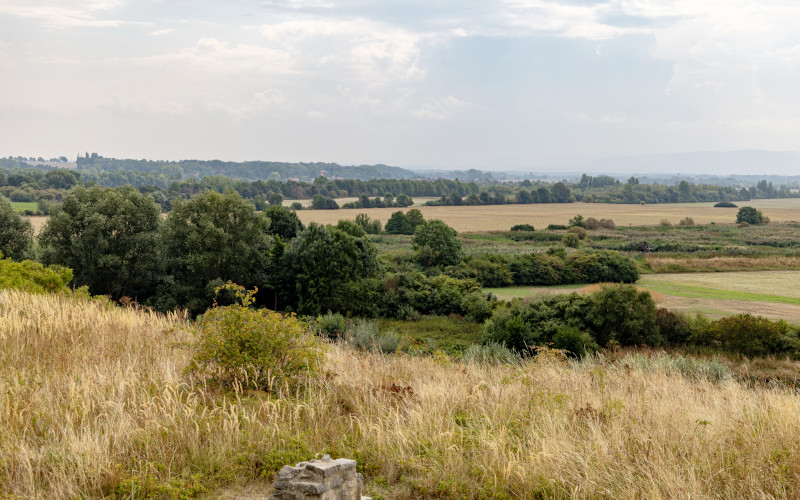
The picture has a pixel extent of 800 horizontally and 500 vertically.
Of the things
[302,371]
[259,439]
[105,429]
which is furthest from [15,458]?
[302,371]

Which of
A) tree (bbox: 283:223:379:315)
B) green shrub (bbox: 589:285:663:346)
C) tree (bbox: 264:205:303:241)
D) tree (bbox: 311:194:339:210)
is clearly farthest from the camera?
tree (bbox: 311:194:339:210)

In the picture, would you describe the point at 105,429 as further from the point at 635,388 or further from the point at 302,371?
the point at 635,388

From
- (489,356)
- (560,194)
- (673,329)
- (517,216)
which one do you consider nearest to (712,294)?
(673,329)

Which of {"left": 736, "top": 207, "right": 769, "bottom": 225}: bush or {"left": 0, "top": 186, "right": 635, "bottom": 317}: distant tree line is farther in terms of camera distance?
{"left": 736, "top": 207, "right": 769, "bottom": 225}: bush

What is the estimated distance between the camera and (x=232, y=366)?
305 inches

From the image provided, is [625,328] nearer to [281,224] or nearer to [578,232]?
[281,224]

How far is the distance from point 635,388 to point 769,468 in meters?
3.20

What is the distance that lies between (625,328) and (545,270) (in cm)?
2367

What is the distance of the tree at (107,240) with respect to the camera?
128 ft

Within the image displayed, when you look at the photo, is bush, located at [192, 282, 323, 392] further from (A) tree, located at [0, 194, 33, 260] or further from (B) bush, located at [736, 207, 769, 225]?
(B) bush, located at [736, 207, 769, 225]

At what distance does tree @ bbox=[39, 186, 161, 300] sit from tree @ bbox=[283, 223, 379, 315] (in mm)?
9916

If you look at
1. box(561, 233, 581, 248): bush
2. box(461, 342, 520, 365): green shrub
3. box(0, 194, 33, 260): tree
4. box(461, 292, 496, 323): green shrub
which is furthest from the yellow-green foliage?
box(561, 233, 581, 248): bush

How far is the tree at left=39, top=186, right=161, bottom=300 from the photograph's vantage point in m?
39.1

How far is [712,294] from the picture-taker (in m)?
46.7
